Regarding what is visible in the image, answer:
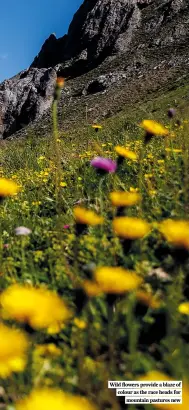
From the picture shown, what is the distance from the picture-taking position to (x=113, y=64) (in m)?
31.9

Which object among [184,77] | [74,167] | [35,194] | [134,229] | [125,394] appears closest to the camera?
[125,394]

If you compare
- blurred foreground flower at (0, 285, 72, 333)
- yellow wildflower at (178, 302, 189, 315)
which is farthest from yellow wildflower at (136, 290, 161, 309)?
blurred foreground flower at (0, 285, 72, 333)

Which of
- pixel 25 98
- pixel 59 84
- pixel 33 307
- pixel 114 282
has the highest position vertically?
pixel 25 98

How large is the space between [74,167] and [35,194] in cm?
83

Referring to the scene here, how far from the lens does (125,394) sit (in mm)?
1717

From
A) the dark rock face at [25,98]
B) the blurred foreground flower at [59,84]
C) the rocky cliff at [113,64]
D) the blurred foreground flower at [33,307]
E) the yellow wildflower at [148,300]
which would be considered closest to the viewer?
the blurred foreground flower at [33,307]

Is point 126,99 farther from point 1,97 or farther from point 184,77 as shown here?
point 1,97

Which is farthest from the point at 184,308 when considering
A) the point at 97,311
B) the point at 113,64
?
the point at 113,64

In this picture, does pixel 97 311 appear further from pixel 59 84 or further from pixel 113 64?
pixel 113 64

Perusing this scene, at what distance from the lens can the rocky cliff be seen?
2652 centimetres

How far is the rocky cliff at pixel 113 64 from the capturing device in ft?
87.0

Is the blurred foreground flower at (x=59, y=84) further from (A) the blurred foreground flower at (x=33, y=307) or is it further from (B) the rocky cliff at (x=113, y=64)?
(B) the rocky cliff at (x=113, y=64)

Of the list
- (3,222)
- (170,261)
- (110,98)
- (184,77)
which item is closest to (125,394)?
(170,261)

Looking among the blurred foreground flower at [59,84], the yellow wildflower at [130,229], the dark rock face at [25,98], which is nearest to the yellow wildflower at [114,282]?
the yellow wildflower at [130,229]
